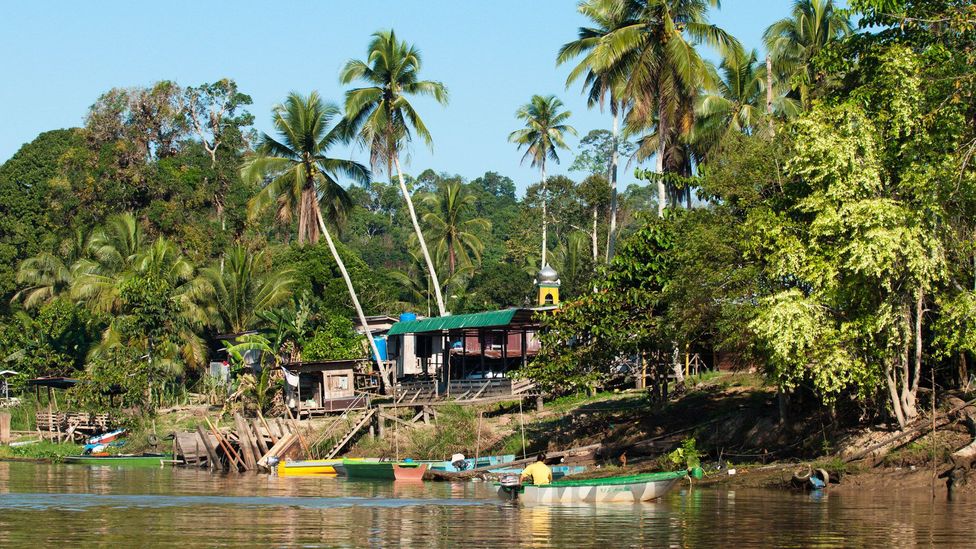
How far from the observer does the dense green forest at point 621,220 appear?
947 inches

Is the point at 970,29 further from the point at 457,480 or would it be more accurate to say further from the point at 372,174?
the point at 372,174

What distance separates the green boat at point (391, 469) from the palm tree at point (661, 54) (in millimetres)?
12371

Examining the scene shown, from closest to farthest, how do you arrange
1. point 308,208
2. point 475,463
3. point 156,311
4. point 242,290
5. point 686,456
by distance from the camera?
point 686,456, point 475,463, point 156,311, point 308,208, point 242,290

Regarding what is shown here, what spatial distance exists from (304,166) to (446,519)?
26.9 meters

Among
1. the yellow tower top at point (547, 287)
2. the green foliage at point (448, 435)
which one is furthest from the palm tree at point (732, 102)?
the green foliage at point (448, 435)

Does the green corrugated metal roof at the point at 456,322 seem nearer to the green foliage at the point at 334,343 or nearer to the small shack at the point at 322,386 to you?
the green foliage at the point at 334,343

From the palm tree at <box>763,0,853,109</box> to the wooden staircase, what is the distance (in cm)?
2112

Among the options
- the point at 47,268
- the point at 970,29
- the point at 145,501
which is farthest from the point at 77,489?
the point at 47,268

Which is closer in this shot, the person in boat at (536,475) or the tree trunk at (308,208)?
the person in boat at (536,475)

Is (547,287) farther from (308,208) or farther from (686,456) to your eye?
(686,456)

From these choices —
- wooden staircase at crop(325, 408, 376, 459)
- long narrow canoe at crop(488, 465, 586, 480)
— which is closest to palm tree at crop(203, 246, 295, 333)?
wooden staircase at crop(325, 408, 376, 459)

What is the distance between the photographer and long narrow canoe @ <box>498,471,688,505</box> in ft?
76.8

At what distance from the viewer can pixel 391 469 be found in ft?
108

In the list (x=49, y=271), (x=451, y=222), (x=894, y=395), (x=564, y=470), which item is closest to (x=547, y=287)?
(x=564, y=470)
